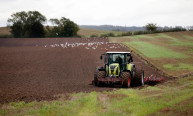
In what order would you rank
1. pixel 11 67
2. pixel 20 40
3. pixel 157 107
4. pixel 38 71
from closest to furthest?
pixel 157 107 → pixel 38 71 → pixel 11 67 → pixel 20 40

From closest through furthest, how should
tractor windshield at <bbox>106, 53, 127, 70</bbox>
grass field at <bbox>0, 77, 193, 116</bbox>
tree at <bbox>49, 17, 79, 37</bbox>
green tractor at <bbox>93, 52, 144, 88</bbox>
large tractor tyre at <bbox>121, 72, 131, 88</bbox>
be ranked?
grass field at <bbox>0, 77, 193, 116</bbox>
large tractor tyre at <bbox>121, 72, 131, 88</bbox>
green tractor at <bbox>93, 52, 144, 88</bbox>
tractor windshield at <bbox>106, 53, 127, 70</bbox>
tree at <bbox>49, 17, 79, 37</bbox>

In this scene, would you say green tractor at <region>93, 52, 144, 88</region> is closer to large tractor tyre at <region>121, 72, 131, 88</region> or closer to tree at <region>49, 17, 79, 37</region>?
large tractor tyre at <region>121, 72, 131, 88</region>

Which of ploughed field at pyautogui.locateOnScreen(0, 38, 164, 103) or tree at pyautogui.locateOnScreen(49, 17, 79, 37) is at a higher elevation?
tree at pyautogui.locateOnScreen(49, 17, 79, 37)

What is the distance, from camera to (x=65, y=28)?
254 feet

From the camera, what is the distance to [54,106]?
1091cm

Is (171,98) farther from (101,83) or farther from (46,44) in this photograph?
(46,44)

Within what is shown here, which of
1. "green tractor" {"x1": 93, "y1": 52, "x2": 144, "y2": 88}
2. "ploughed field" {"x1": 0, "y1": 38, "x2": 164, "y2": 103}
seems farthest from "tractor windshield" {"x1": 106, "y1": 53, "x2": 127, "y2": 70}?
"ploughed field" {"x1": 0, "y1": 38, "x2": 164, "y2": 103}

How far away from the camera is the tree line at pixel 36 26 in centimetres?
7712

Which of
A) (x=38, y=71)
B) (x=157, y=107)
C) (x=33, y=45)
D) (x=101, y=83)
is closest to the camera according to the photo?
(x=157, y=107)

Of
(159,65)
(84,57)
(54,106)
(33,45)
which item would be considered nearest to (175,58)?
(159,65)

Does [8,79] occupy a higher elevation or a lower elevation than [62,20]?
lower

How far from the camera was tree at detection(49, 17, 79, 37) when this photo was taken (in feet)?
252

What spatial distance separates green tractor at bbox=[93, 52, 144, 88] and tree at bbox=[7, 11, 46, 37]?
65.5 m

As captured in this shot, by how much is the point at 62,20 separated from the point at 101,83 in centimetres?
6452
